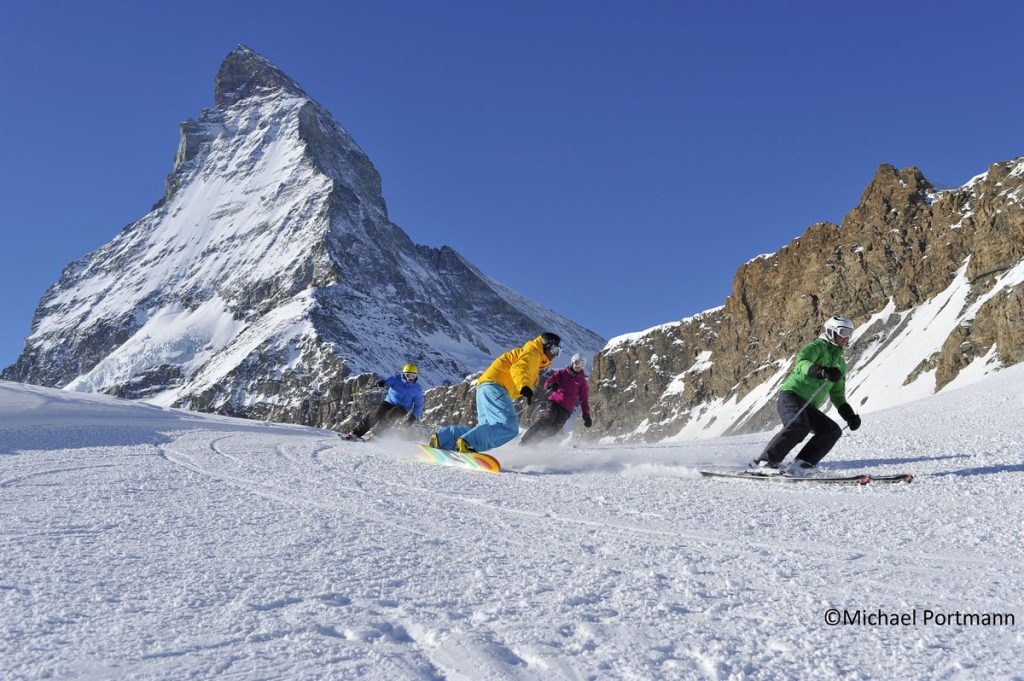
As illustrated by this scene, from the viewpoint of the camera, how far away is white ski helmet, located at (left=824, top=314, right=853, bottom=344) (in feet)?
26.2

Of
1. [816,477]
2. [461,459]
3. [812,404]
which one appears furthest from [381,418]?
[816,477]

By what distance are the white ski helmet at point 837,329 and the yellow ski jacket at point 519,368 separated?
3.42 metres

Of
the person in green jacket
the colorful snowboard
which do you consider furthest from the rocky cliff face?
the colorful snowboard

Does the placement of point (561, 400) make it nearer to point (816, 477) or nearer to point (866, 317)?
point (816, 477)

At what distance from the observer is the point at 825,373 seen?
317 inches

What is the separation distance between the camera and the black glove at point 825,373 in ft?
26.3

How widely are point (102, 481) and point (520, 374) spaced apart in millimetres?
4826

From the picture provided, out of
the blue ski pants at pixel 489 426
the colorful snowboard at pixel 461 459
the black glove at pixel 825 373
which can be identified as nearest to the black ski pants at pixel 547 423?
the blue ski pants at pixel 489 426

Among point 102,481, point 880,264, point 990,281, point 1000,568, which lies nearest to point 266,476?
point 102,481

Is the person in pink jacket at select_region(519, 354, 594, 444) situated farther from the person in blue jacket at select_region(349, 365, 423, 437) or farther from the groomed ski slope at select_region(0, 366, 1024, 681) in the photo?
the groomed ski slope at select_region(0, 366, 1024, 681)

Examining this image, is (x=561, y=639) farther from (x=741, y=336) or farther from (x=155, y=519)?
(x=741, y=336)

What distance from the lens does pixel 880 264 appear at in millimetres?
90688

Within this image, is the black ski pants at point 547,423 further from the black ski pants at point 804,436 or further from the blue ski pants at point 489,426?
the black ski pants at point 804,436

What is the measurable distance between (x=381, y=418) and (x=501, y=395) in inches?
263
